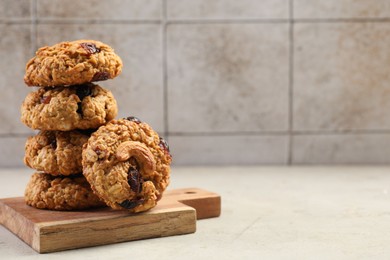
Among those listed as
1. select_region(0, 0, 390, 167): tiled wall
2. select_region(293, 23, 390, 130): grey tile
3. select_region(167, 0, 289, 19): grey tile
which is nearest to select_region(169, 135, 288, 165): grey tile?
select_region(0, 0, 390, 167): tiled wall

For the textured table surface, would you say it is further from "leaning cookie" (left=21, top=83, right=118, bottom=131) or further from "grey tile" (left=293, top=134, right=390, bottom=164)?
"leaning cookie" (left=21, top=83, right=118, bottom=131)

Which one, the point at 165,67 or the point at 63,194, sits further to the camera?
the point at 165,67

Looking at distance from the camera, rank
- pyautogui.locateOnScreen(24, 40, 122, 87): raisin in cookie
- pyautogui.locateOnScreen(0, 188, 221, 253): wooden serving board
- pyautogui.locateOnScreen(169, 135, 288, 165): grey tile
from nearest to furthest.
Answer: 1. pyautogui.locateOnScreen(0, 188, 221, 253): wooden serving board
2. pyautogui.locateOnScreen(24, 40, 122, 87): raisin in cookie
3. pyautogui.locateOnScreen(169, 135, 288, 165): grey tile

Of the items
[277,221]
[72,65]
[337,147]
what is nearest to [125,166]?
[72,65]

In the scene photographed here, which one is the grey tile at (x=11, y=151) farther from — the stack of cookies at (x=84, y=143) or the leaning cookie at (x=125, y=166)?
the leaning cookie at (x=125, y=166)

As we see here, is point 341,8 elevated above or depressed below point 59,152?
above

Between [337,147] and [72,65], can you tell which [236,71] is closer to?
[337,147]

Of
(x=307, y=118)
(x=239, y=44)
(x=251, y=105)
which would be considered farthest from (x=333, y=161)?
(x=239, y=44)
